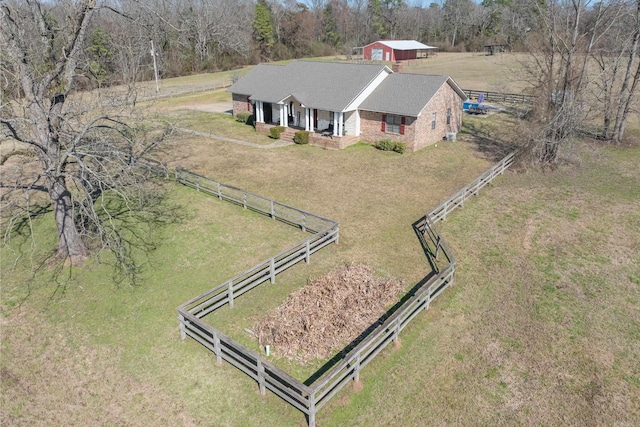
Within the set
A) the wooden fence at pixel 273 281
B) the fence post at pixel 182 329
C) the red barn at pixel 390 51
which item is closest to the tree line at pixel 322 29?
the red barn at pixel 390 51

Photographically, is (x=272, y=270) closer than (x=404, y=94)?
Yes

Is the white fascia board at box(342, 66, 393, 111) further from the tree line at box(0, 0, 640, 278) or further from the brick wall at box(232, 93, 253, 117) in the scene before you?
the brick wall at box(232, 93, 253, 117)

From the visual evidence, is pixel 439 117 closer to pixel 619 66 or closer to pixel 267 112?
pixel 619 66

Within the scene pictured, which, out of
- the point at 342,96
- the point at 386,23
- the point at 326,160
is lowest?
the point at 326,160

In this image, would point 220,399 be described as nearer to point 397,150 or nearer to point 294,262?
point 294,262

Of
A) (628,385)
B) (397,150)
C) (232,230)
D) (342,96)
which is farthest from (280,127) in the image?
(628,385)

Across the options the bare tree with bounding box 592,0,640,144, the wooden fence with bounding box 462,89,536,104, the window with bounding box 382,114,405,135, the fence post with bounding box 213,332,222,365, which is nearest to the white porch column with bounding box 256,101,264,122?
the window with bounding box 382,114,405,135

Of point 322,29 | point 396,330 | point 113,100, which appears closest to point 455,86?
point 113,100

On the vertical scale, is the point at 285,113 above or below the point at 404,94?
below
